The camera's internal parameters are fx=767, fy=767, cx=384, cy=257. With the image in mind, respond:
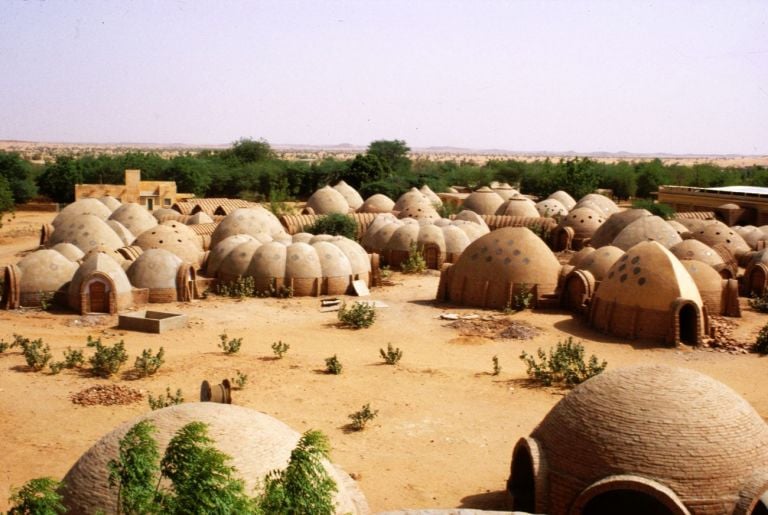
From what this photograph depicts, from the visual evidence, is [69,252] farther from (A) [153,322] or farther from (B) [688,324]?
(B) [688,324]

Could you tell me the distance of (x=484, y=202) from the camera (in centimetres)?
4391

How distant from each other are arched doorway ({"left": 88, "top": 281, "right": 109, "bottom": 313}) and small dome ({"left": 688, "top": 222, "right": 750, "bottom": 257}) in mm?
22894

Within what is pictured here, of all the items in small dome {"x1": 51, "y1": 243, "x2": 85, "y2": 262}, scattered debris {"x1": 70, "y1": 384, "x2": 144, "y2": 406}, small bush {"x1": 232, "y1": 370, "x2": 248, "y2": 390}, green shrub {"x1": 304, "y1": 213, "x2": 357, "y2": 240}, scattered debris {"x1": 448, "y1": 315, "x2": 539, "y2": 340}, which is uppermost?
green shrub {"x1": 304, "y1": 213, "x2": 357, "y2": 240}

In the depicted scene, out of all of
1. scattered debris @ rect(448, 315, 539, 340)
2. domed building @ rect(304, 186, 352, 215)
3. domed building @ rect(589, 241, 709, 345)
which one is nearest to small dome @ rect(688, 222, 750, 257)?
domed building @ rect(589, 241, 709, 345)

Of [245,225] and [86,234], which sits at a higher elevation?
[245,225]

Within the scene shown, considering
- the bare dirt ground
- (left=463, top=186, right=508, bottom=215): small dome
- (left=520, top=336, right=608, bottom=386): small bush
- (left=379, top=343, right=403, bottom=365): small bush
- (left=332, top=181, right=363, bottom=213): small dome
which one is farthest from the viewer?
(left=332, top=181, right=363, bottom=213): small dome

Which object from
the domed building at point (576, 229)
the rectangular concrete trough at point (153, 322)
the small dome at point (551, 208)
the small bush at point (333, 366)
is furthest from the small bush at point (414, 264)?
the small dome at point (551, 208)

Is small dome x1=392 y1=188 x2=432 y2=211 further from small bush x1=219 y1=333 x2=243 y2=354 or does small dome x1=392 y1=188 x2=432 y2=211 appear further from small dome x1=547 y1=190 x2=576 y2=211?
small bush x1=219 y1=333 x2=243 y2=354

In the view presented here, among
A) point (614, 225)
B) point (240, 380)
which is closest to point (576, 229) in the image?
point (614, 225)

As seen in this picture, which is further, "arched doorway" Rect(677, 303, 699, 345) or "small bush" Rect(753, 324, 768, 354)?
"arched doorway" Rect(677, 303, 699, 345)

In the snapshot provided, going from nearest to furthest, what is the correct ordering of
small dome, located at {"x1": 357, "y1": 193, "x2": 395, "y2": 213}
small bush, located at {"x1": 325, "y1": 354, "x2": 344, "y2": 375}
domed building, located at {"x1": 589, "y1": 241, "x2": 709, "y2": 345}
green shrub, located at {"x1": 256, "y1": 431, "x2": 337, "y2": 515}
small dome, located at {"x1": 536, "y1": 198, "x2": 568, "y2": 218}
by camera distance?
green shrub, located at {"x1": 256, "y1": 431, "x2": 337, "y2": 515}
small bush, located at {"x1": 325, "y1": 354, "x2": 344, "y2": 375}
domed building, located at {"x1": 589, "y1": 241, "x2": 709, "y2": 345}
small dome, located at {"x1": 357, "y1": 193, "x2": 395, "y2": 213}
small dome, located at {"x1": 536, "y1": 198, "x2": 568, "y2": 218}

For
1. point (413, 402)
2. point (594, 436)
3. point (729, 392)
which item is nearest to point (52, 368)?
point (413, 402)

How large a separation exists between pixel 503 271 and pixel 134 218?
17.7 metres

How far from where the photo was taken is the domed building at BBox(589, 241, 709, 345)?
64.3ft
